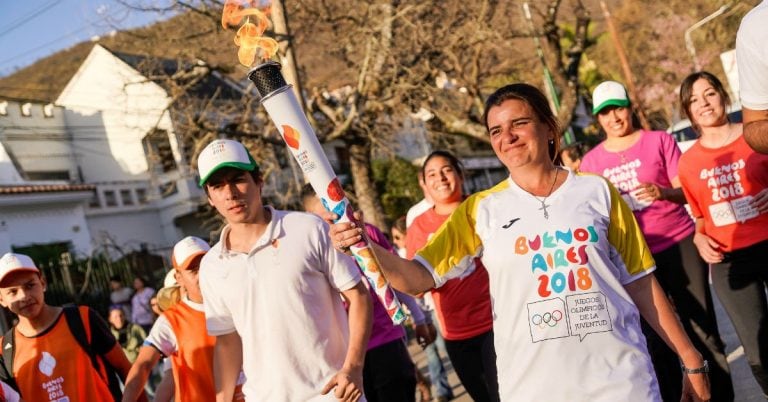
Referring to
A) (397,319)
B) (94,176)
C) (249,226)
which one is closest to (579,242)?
(397,319)

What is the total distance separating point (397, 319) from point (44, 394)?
2777 millimetres

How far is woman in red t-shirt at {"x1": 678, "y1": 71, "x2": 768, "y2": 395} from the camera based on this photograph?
4.54 metres

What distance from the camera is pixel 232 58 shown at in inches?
678

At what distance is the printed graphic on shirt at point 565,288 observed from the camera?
110 inches

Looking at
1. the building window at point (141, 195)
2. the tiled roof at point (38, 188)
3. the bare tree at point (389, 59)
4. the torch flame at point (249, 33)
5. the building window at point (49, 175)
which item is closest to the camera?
the torch flame at point (249, 33)

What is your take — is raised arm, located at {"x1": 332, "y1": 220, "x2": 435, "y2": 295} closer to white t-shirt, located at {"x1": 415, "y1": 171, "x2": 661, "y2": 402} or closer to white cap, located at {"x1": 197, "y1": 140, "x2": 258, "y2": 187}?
white t-shirt, located at {"x1": 415, "y1": 171, "x2": 661, "y2": 402}

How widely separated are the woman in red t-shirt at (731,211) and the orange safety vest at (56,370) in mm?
3603

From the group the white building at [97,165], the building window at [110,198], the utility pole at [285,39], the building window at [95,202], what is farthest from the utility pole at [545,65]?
the building window at [110,198]

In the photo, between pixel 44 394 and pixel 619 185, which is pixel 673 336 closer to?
pixel 619 185

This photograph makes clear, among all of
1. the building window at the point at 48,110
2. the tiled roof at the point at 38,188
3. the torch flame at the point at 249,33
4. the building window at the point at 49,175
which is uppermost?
the building window at the point at 48,110

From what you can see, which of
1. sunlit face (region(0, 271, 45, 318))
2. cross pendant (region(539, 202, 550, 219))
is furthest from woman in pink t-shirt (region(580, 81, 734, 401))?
sunlit face (region(0, 271, 45, 318))

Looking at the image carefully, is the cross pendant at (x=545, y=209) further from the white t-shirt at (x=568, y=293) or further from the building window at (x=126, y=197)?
the building window at (x=126, y=197)

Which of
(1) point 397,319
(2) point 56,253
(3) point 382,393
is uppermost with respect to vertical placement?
(2) point 56,253

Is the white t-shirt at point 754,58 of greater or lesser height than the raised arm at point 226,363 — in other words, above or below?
above
